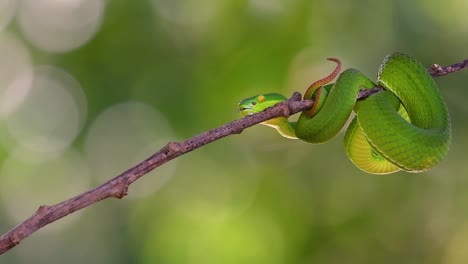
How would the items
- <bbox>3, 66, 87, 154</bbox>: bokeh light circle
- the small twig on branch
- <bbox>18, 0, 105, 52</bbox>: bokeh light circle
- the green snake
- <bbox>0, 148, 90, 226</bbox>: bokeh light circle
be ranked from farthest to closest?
<bbox>0, 148, 90, 226</bbox>: bokeh light circle, <bbox>3, 66, 87, 154</bbox>: bokeh light circle, <bbox>18, 0, 105, 52</bbox>: bokeh light circle, the green snake, the small twig on branch

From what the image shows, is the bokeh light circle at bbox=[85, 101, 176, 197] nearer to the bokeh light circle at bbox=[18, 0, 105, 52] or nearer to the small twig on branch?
the bokeh light circle at bbox=[18, 0, 105, 52]

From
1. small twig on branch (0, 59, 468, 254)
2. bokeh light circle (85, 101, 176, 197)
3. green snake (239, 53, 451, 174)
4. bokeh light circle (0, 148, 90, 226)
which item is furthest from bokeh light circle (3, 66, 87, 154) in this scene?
small twig on branch (0, 59, 468, 254)

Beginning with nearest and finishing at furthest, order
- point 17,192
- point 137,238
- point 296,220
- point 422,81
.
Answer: point 422,81, point 296,220, point 137,238, point 17,192

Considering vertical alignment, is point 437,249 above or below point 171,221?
below

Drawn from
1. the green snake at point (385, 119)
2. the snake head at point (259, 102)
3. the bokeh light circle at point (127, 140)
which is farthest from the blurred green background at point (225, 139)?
the green snake at point (385, 119)

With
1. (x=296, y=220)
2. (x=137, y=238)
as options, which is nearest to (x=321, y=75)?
(x=296, y=220)

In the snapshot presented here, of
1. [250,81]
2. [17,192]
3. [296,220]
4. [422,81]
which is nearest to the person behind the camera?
[422,81]

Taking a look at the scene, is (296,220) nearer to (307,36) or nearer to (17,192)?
(307,36)
